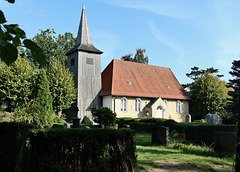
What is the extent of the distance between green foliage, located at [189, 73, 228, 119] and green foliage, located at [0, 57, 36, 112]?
25.1 meters

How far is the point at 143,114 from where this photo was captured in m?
32.6

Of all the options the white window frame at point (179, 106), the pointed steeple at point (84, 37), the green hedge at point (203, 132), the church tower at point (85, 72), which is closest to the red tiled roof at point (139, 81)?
the white window frame at point (179, 106)

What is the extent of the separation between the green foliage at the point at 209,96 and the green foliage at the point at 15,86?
2512 centimetres

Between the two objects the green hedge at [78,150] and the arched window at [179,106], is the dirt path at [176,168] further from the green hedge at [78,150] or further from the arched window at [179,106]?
the arched window at [179,106]

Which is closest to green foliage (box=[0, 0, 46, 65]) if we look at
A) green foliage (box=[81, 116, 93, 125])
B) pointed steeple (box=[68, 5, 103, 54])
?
green foliage (box=[81, 116, 93, 125])

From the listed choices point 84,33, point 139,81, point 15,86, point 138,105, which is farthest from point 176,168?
point 84,33

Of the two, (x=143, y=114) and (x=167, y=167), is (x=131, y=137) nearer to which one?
(x=167, y=167)

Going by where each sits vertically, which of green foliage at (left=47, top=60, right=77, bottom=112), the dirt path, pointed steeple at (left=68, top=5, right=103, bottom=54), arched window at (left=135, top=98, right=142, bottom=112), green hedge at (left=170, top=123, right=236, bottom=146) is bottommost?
the dirt path

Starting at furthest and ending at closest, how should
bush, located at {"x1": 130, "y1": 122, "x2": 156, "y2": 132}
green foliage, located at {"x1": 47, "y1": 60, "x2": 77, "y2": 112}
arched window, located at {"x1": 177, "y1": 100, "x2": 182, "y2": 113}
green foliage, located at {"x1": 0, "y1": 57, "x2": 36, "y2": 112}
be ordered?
arched window, located at {"x1": 177, "y1": 100, "x2": 182, "y2": 113}
green foliage, located at {"x1": 47, "y1": 60, "x2": 77, "y2": 112}
green foliage, located at {"x1": 0, "y1": 57, "x2": 36, "y2": 112}
bush, located at {"x1": 130, "y1": 122, "x2": 156, "y2": 132}

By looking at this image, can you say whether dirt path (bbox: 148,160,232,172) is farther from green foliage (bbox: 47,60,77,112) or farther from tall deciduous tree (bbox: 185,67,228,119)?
tall deciduous tree (bbox: 185,67,228,119)

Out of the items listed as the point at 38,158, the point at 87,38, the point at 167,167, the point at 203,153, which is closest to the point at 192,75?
the point at 87,38

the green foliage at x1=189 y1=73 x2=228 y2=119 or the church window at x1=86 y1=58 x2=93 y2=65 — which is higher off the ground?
the church window at x1=86 y1=58 x2=93 y2=65

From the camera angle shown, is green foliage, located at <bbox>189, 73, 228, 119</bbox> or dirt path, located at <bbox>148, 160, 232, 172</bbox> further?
green foliage, located at <bbox>189, 73, 228, 119</bbox>

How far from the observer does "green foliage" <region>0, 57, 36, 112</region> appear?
25969 millimetres
